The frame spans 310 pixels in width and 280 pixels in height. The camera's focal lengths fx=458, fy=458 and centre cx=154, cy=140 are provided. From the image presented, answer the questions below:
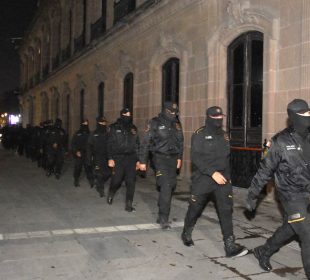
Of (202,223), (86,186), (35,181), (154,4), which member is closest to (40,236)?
(202,223)

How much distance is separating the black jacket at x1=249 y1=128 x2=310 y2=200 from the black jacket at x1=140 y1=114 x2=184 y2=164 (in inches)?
97.9

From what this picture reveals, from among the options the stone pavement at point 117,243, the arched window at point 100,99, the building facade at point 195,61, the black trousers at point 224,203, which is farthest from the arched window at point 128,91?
the black trousers at point 224,203

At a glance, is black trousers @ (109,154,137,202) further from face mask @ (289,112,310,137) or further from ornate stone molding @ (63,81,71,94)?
ornate stone molding @ (63,81,71,94)

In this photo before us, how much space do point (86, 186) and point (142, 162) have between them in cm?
477

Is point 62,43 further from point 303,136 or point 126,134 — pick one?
point 303,136

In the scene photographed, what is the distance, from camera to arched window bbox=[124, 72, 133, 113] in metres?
17.6

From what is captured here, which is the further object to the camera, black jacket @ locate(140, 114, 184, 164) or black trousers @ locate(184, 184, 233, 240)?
black jacket @ locate(140, 114, 184, 164)

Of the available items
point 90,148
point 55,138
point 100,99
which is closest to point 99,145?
point 90,148

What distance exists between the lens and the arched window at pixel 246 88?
33.6ft

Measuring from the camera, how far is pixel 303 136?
4.50 metres

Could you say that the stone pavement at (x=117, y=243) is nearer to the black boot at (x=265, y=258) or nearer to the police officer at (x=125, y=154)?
the black boot at (x=265, y=258)

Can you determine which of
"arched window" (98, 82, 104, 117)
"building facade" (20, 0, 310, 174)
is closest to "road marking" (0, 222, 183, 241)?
"building facade" (20, 0, 310, 174)

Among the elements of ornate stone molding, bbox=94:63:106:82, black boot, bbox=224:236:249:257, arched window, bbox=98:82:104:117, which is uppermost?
ornate stone molding, bbox=94:63:106:82

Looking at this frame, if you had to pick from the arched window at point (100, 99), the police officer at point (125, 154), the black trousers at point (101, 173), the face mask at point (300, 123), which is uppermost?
the arched window at point (100, 99)
